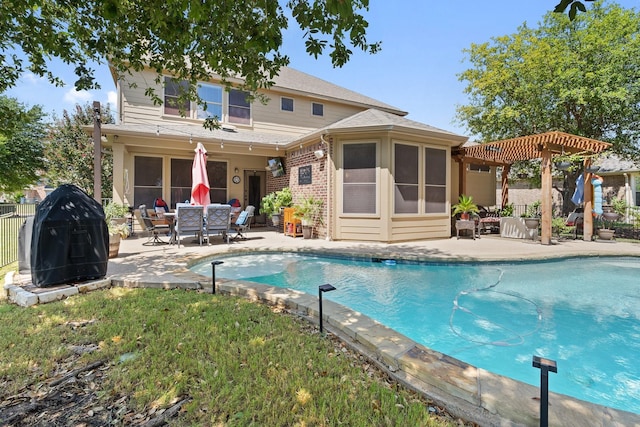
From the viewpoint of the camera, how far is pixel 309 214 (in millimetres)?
9430

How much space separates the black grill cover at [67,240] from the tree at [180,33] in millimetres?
1965

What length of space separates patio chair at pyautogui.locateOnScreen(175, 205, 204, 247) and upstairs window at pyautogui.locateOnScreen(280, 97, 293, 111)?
6.96m

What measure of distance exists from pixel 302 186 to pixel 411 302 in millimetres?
6369

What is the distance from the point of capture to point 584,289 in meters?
5.47

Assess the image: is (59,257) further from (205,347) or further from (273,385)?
(273,385)

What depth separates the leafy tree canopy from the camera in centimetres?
1129

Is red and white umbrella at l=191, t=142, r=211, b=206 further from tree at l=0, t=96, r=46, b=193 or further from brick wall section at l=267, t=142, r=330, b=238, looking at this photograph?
tree at l=0, t=96, r=46, b=193

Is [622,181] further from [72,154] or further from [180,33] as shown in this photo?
[72,154]

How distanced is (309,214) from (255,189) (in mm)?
4250

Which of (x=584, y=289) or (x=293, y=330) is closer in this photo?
(x=293, y=330)

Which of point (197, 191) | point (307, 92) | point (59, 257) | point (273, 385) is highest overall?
point (307, 92)

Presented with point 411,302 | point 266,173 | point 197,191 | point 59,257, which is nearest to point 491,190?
point 266,173

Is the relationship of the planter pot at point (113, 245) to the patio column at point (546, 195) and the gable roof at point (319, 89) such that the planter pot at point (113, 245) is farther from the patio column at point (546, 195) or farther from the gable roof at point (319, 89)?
the patio column at point (546, 195)

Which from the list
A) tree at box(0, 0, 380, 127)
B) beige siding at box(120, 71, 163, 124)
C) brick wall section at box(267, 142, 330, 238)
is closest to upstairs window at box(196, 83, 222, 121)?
beige siding at box(120, 71, 163, 124)
